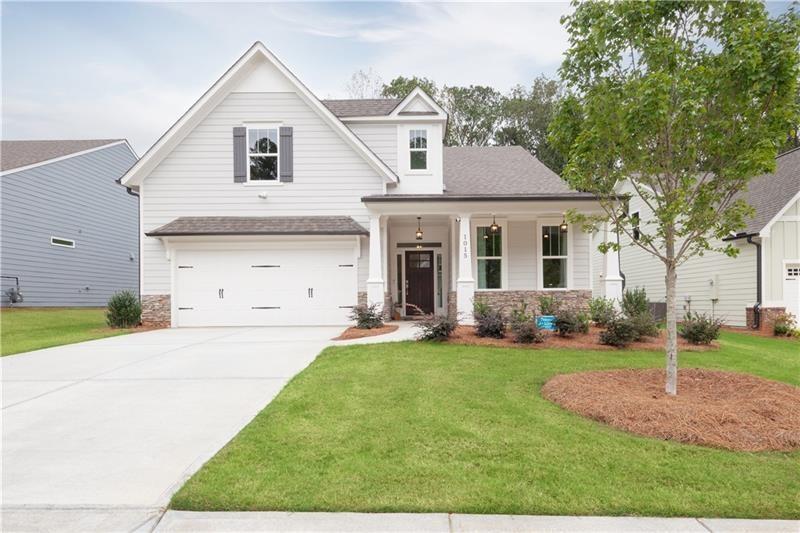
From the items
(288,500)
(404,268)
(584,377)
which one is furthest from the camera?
(404,268)

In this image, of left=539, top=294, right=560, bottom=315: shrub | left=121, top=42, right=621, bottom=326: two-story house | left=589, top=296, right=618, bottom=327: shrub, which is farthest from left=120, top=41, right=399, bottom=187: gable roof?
left=589, top=296, right=618, bottom=327: shrub

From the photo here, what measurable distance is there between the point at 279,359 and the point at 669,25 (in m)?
7.33

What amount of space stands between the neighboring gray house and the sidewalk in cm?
2045

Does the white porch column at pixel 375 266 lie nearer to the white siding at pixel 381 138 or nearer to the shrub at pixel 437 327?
the white siding at pixel 381 138

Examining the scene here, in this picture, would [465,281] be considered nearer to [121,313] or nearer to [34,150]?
[121,313]

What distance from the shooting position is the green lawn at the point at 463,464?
2.97 m

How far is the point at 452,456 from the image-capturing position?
366 centimetres

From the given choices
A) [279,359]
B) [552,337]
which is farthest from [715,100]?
[279,359]

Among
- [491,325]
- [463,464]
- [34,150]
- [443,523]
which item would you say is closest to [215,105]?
[491,325]

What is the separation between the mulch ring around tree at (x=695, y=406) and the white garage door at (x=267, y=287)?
822cm

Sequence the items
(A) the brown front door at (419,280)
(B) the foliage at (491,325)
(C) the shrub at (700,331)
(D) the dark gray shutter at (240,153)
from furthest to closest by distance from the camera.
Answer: (A) the brown front door at (419,280) < (D) the dark gray shutter at (240,153) < (B) the foliage at (491,325) < (C) the shrub at (700,331)

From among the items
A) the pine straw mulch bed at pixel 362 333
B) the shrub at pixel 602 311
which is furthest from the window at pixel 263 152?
the shrub at pixel 602 311

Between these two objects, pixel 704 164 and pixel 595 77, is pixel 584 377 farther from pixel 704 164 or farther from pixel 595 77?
pixel 595 77

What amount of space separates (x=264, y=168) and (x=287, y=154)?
2.73 feet
